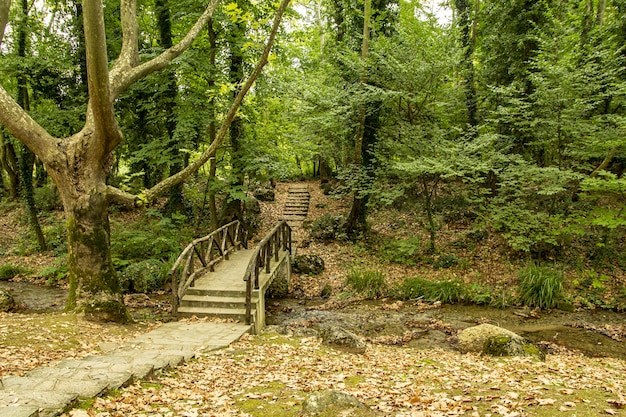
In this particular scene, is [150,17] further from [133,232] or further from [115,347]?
[115,347]

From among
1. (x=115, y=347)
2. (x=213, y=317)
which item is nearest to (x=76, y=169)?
(x=115, y=347)

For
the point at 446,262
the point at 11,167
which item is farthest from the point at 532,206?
the point at 11,167

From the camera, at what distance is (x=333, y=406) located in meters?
3.63

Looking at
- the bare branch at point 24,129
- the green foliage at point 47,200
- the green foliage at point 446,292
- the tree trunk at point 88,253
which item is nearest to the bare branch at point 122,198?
the tree trunk at point 88,253

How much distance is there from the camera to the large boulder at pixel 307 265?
13292 mm

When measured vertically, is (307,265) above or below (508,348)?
above

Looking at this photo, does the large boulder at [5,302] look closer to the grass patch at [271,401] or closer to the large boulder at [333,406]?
the grass patch at [271,401]

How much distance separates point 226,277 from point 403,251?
6.61 m

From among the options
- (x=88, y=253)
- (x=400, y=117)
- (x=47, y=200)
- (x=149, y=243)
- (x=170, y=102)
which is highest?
(x=170, y=102)

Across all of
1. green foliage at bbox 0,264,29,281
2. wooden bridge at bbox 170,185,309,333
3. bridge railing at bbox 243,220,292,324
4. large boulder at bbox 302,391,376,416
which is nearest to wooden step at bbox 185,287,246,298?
wooden bridge at bbox 170,185,309,333

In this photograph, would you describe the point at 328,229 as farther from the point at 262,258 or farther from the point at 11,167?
the point at 11,167

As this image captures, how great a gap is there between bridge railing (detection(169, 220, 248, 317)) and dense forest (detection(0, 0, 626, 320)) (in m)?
1.29

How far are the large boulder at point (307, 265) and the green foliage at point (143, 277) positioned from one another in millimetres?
4319

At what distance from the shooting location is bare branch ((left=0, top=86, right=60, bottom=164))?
259 inches
